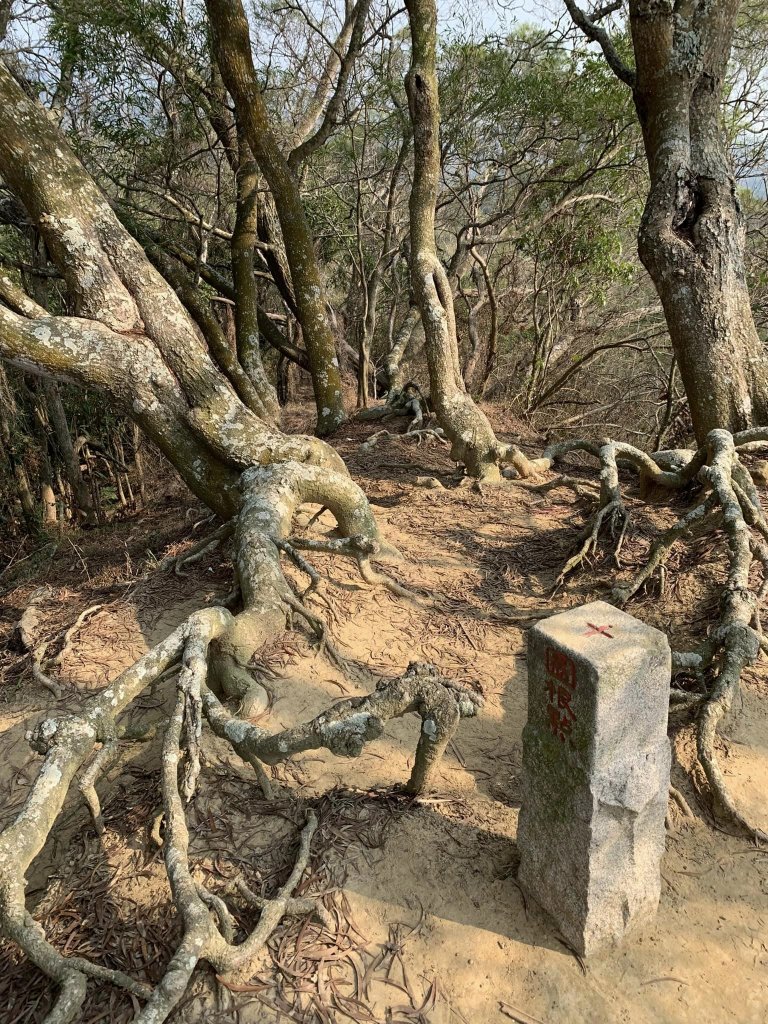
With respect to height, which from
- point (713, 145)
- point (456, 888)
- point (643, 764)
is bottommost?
point (456, 888)

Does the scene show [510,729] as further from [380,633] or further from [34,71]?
[34,71]

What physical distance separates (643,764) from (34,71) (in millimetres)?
10052

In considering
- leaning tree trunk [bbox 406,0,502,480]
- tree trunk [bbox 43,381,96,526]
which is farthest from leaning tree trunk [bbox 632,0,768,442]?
tree trunk [bbox 43,381,96,526]

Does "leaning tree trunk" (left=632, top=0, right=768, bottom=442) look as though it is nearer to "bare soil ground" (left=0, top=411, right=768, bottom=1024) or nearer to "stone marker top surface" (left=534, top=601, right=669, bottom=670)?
"bare soil ground" (left=0, top=411, right=768, bottom=1024)

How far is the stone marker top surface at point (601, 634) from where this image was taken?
1.79 metres

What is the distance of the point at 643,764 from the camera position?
192 centimetres

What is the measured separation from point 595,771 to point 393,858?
0.98m

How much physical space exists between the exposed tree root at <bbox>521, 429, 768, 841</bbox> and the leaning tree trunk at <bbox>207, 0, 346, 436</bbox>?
132 inches

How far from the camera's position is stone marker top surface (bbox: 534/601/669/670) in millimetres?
1792

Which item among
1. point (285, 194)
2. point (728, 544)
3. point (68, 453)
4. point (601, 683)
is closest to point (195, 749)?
point (601, 683)

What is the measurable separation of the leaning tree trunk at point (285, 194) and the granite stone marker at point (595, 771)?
6080 mm

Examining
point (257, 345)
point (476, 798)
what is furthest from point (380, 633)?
point (257, 345)

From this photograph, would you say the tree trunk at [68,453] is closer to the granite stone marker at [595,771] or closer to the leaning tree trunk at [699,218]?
the leaning tree trunk at [699,218]

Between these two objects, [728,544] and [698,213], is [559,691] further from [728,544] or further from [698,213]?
[698,213]
